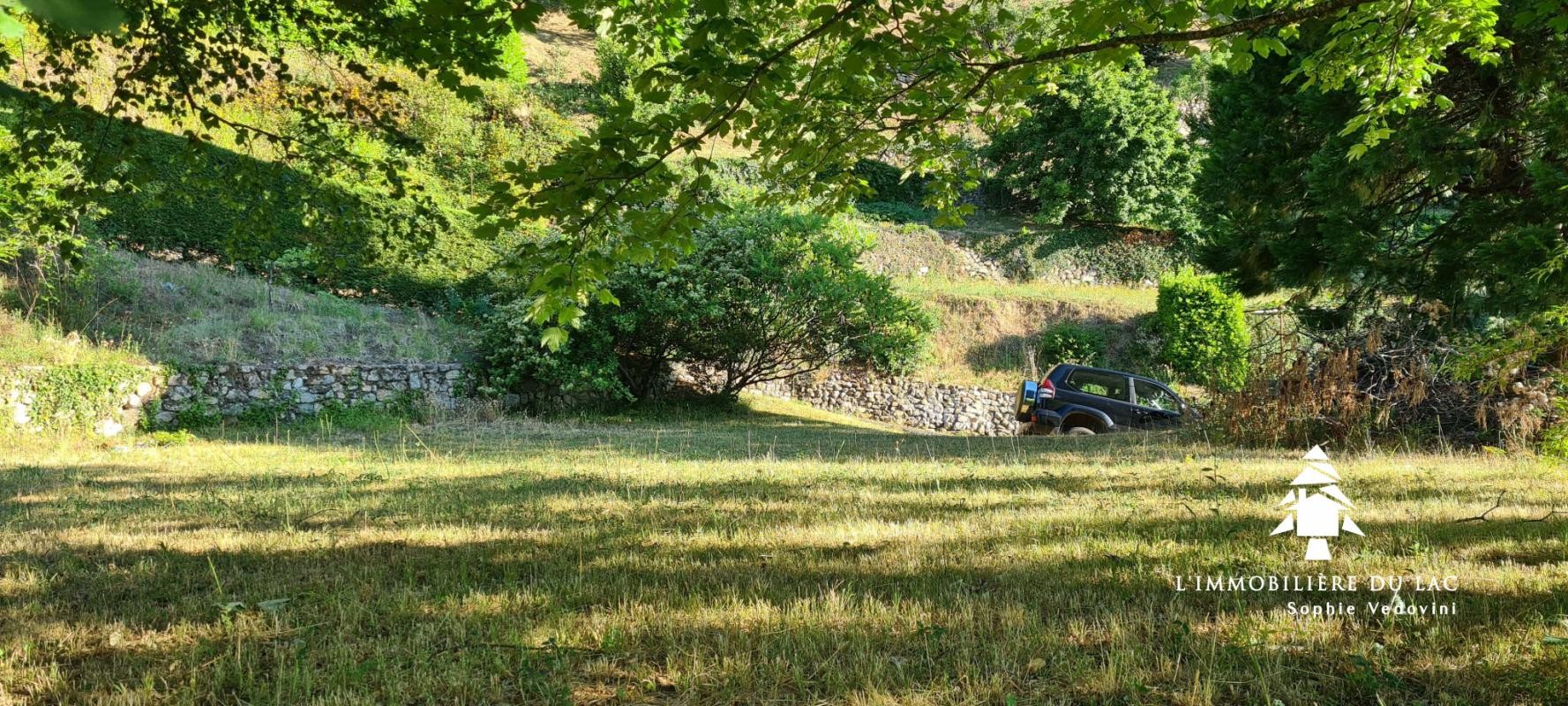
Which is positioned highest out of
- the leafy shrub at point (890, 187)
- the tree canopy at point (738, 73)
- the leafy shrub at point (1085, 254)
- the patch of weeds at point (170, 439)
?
the leafy shrub at point (890, 187)

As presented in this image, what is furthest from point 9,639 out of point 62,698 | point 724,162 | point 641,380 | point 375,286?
point 724,162

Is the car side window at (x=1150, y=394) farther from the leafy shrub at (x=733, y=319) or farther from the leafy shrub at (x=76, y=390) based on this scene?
the leafy shrub at (x=76, y=390)

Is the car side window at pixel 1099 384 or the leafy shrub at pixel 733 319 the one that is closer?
the car side window at pixel 1099 384

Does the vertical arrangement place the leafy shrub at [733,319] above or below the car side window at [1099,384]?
above

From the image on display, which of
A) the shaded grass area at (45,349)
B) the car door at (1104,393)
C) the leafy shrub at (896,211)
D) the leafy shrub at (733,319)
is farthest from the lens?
the leafy shrub at (896,211)

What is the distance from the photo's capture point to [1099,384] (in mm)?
13766

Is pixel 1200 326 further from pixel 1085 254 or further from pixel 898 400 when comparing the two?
pixel 898 400

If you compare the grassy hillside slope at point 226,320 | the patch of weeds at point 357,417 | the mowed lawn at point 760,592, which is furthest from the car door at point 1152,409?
the grassy hillside slope at point 226,320

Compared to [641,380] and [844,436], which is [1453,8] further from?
[641,380]

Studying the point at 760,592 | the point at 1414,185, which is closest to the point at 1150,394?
the point at 1414,185

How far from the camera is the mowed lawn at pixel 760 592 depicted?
95.2 inches

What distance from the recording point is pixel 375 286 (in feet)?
54.3

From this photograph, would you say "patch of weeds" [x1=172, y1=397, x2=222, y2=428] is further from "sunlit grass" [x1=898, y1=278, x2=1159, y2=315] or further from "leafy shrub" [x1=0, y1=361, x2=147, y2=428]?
"sunlit grass" [x1=898, y1=278, x2=1159, y2=315]

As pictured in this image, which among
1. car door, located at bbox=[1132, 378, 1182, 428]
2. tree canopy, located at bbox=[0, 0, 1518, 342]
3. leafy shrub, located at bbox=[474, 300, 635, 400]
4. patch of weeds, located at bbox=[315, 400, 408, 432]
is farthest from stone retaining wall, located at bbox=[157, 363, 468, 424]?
car door, located at bbox=[1132, 378, 1182, 428]
